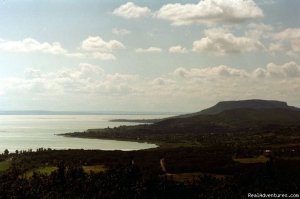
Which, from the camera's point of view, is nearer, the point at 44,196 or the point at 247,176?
the point at 44,196

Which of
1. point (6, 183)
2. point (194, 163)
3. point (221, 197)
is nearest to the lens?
point (221, 197)

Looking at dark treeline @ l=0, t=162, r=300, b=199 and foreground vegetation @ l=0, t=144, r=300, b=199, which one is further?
foreground vegetation @ l=0, t=144, r=300, b=199

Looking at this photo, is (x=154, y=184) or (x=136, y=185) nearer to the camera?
(x=154, y=184)

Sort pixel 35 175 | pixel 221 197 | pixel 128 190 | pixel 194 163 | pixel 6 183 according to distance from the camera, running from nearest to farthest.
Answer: pixel 221 197
pixel 128 190
pixel 6 183
pixel 35 175
pixel 194 163

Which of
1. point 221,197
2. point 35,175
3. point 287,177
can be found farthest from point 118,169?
point 287,177

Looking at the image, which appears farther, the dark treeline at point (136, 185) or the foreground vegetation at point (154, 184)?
the foreground vegetation at point (154, 184)

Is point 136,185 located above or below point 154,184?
below

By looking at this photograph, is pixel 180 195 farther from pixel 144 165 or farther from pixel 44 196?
pixel 144 165

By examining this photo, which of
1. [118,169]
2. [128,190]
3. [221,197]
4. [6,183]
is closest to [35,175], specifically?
→ [6,183]

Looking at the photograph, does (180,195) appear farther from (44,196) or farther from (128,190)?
(44,196)
